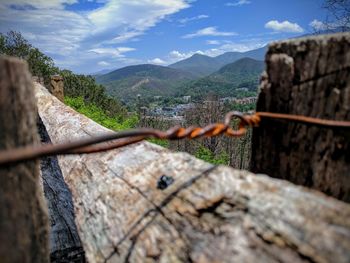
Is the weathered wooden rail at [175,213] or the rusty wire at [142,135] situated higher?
the rusty wire at [142,135]

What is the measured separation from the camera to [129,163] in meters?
1.59

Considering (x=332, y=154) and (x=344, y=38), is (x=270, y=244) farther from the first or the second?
(x=344, y=38)

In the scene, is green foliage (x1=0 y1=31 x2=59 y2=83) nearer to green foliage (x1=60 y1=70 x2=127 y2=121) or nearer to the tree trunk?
green foliage (x1=60 y1=70 x2=127 y2=121)

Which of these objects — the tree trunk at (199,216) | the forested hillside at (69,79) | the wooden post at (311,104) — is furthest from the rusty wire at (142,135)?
the forested hillside at (69,79)

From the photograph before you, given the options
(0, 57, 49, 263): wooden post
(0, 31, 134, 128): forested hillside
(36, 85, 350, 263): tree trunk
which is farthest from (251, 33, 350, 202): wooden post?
(0, 31, 134, 128): forested hillside

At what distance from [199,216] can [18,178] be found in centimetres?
56

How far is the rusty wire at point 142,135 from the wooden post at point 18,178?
0.23ft

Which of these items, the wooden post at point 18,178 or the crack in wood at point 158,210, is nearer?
the wooden post at point 18,178

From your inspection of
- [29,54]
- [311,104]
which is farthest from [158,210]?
[29,54]

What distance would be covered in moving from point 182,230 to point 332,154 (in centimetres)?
60

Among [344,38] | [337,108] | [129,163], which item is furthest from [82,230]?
[344,38]

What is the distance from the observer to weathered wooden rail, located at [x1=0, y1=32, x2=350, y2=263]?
2.74 ft

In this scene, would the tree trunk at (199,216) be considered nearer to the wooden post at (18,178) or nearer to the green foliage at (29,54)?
the wooden post at (18,178)

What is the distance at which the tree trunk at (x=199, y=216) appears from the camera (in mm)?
849
